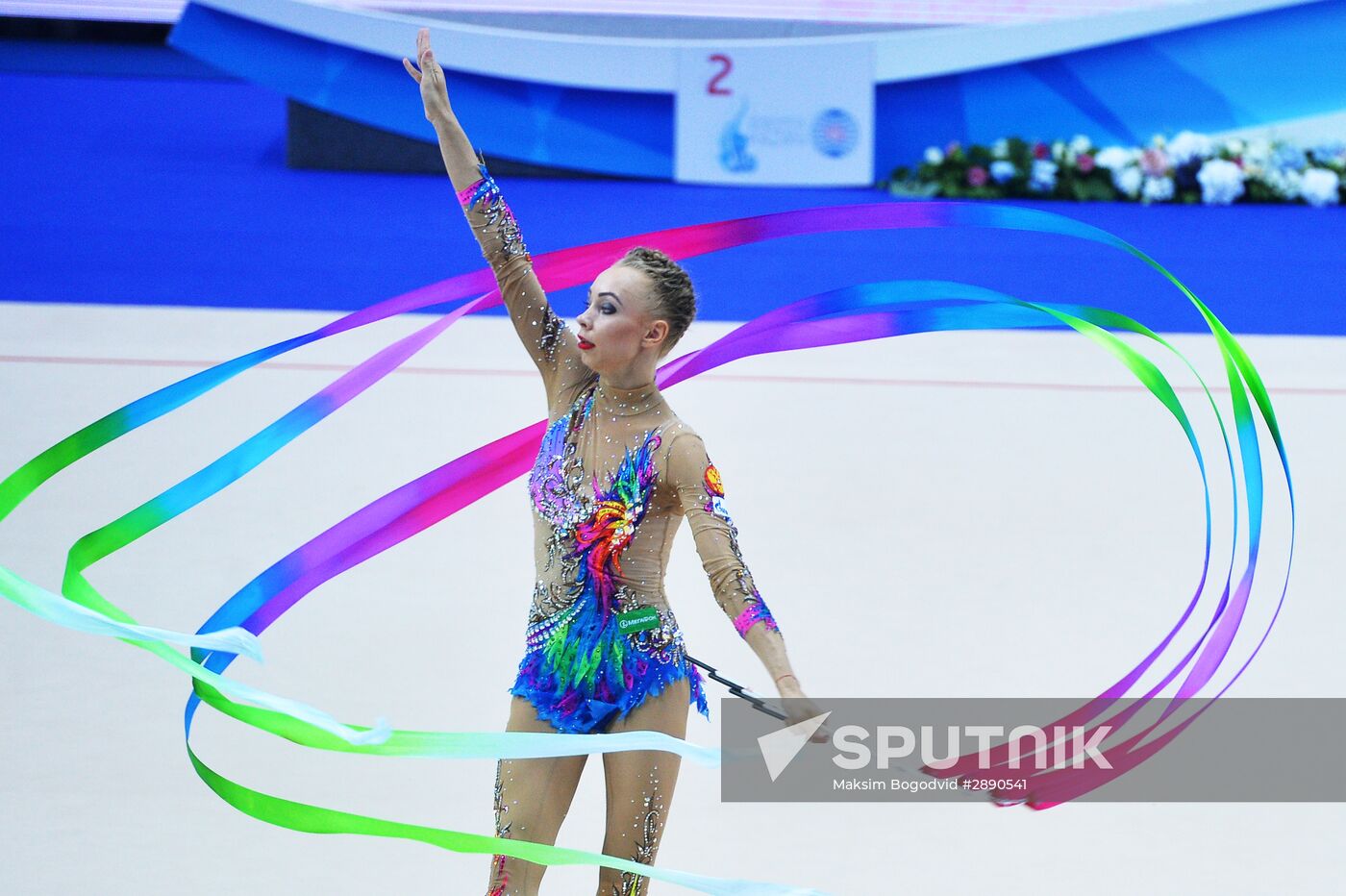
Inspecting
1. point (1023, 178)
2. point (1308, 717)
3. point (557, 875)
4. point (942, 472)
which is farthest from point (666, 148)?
A: point (557, 875)

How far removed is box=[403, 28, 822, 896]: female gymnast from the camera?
2.51m

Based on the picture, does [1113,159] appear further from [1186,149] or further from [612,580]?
[612,580]

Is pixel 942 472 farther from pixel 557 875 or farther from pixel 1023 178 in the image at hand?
pixel 1023 178

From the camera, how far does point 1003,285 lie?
8.63 meters

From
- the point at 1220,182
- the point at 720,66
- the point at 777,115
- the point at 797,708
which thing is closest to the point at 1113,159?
the point at 1220,182

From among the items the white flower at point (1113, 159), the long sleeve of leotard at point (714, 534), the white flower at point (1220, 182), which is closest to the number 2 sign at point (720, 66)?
the white flower at point (1113, 159)

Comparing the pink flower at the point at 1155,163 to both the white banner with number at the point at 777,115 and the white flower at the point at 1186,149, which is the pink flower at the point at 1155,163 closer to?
the white flower at the point at 1186,149

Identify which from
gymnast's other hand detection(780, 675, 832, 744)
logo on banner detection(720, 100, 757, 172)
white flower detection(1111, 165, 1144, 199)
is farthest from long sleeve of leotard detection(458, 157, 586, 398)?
white flower detection(1111, 165, 1144, 199)

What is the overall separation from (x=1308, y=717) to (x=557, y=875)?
6.95 feet

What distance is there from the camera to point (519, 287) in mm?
2691

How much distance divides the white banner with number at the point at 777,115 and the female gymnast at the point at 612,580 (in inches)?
318

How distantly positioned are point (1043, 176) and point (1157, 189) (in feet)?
2.54

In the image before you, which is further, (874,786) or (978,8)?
(978,8)

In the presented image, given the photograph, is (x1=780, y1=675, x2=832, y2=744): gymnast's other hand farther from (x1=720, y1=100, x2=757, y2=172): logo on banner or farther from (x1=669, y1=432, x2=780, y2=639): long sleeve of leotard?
(x1=720, y1=100, x2=757, y2=172): logo on banner
